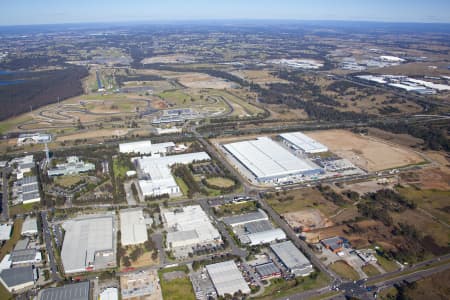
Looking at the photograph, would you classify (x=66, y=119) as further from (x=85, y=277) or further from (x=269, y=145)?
(x=85, y=277)

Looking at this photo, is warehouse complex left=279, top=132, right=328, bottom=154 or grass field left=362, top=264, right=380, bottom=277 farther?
warehouse complex left=279, top=132, right=328, bottom=154

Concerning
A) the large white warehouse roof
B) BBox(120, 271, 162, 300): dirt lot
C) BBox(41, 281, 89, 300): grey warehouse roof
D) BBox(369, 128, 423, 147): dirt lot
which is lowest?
BBox(120, 271, 162, 300): dirt lot

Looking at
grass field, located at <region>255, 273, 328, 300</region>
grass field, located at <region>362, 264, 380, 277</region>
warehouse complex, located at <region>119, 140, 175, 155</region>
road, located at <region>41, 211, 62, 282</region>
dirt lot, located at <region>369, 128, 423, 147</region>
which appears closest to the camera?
grass field, located at <region>255, 273, 328, 300</region>

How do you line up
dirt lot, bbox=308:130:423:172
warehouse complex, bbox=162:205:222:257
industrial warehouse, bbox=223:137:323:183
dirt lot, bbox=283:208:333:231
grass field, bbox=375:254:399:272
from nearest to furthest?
grass field, bbox=375:254:399:272 < warehouse complex, bbox=162:205:222:257 < dirt lot, bbox=283:208:333:231 < industrial warehouse, bbox=223:137:323:183 < dirt lot, bbox=308:130:423:172

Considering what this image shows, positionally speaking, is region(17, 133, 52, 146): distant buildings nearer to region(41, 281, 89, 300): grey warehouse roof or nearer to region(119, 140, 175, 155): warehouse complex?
region(119, 140, 175, 155): warehouse complex

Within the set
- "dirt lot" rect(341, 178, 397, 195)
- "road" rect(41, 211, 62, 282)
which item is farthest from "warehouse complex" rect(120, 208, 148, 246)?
"dirt lot" rect(341, 178, 397, 195)

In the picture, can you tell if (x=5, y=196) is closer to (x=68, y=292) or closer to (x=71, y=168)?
(x=71, y=168)
